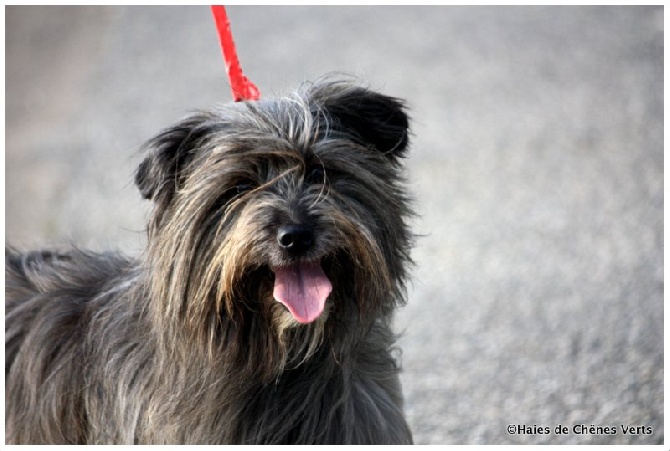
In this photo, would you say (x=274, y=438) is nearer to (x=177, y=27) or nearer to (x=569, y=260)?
(x=569, y=260)

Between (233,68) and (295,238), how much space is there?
102 centimetres

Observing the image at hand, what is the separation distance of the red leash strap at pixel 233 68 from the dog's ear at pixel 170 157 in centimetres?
31

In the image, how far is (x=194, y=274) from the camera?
3369mm

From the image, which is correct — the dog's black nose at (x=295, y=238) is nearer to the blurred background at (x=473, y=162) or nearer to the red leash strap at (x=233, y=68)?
the blurred background at (x=473, y=162)

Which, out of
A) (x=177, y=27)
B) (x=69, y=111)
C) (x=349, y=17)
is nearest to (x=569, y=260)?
(x=69, y=111)

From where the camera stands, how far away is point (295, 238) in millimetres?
3158

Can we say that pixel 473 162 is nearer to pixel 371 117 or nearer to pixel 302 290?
pixel 371 117

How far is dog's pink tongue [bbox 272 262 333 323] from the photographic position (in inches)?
129

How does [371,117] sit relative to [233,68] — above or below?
below

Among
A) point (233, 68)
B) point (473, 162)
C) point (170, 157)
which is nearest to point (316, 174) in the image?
point (170, 157)

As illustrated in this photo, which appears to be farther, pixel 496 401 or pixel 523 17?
pixel 523 17

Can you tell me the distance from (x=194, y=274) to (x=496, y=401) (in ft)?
10.2

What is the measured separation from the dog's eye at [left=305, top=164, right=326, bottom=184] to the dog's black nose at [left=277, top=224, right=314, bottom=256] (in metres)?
0.28

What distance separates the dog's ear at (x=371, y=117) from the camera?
367 centimetres
